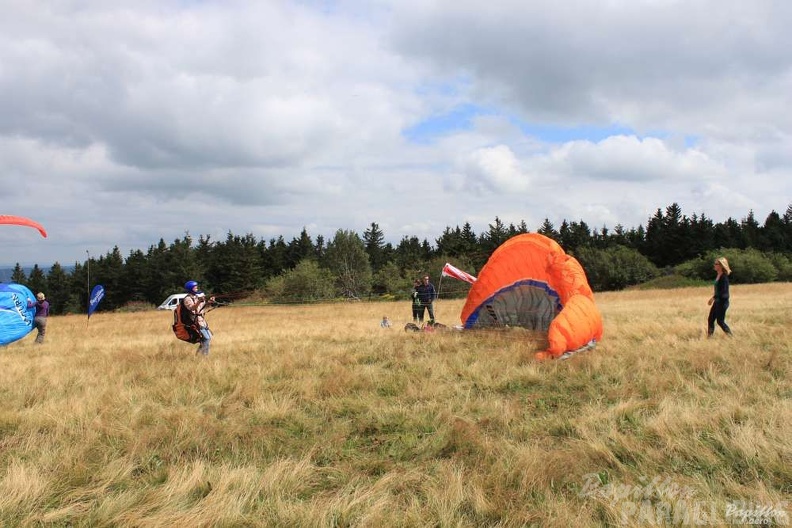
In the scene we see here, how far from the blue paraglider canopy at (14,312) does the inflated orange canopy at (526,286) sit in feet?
38.6

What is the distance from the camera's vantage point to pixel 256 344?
40.6ft

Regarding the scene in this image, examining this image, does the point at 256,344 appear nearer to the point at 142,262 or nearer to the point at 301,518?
the point at 301,518

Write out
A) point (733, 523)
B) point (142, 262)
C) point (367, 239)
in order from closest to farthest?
point (733, 523) → point (142, 262) → point (367, 239)

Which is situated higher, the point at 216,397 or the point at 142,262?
the point at 142,262

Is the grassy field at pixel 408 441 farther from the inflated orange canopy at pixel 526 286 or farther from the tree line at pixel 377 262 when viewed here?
the tree line at pixel 377 262

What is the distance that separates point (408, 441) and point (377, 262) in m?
82.2

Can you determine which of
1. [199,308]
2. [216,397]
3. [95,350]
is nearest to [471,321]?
[199,308]

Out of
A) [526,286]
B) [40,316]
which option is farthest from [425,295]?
[40,316]

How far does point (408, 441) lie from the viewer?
211 inches

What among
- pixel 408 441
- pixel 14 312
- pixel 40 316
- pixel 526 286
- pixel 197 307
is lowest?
pixel 408 441

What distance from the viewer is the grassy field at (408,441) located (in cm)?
388

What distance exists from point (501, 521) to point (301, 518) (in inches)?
55.9

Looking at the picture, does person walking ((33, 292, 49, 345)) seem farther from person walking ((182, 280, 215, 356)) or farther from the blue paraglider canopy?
person walking ((182, 280, 215, 356))

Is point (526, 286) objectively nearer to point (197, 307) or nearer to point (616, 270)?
point (197, 307)
